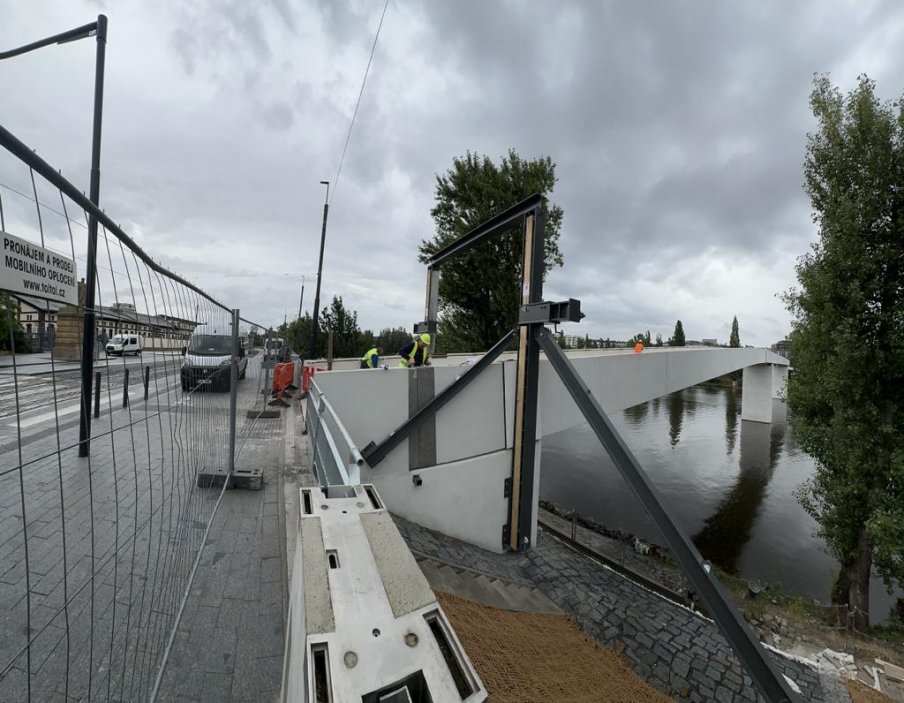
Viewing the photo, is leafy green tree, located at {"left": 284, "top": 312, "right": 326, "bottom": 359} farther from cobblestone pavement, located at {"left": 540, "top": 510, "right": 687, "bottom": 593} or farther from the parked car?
the parked car

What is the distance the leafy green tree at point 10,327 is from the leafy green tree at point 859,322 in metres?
11.5

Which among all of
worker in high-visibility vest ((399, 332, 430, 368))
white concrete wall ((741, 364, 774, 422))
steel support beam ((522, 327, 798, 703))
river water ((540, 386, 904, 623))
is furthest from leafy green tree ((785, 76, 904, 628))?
white concrete wall ((741, 364, 774, 422))

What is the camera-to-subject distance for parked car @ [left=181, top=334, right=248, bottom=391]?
335 cm

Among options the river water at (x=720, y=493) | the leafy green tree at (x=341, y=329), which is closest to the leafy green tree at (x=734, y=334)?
the river water at (x=720, y=493)

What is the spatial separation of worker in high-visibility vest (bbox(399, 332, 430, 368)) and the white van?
5.88 meters

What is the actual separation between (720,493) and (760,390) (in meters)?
24.0

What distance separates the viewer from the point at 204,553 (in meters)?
3.26

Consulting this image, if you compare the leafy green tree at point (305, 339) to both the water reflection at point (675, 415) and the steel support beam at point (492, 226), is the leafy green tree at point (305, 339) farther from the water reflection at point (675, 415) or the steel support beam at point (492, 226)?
the water reflection at point (675, 415)

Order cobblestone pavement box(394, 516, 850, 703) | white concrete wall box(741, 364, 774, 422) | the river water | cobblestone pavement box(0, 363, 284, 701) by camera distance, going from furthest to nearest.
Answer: white concrete wall box(741, 364, 774, 422), the river water, cobblestone pavement box(394, 516, 850, 703), cobblestone pavement box(0, 363, 284, 701)

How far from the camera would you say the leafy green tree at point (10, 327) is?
1288mm

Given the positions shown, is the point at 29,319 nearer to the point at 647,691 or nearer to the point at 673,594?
the point at 647,691

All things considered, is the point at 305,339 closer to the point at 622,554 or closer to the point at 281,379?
the point at 281,379

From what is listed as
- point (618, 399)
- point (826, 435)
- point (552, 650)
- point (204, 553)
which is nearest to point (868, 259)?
point (826, 435)

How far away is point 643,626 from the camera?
5.89 m
